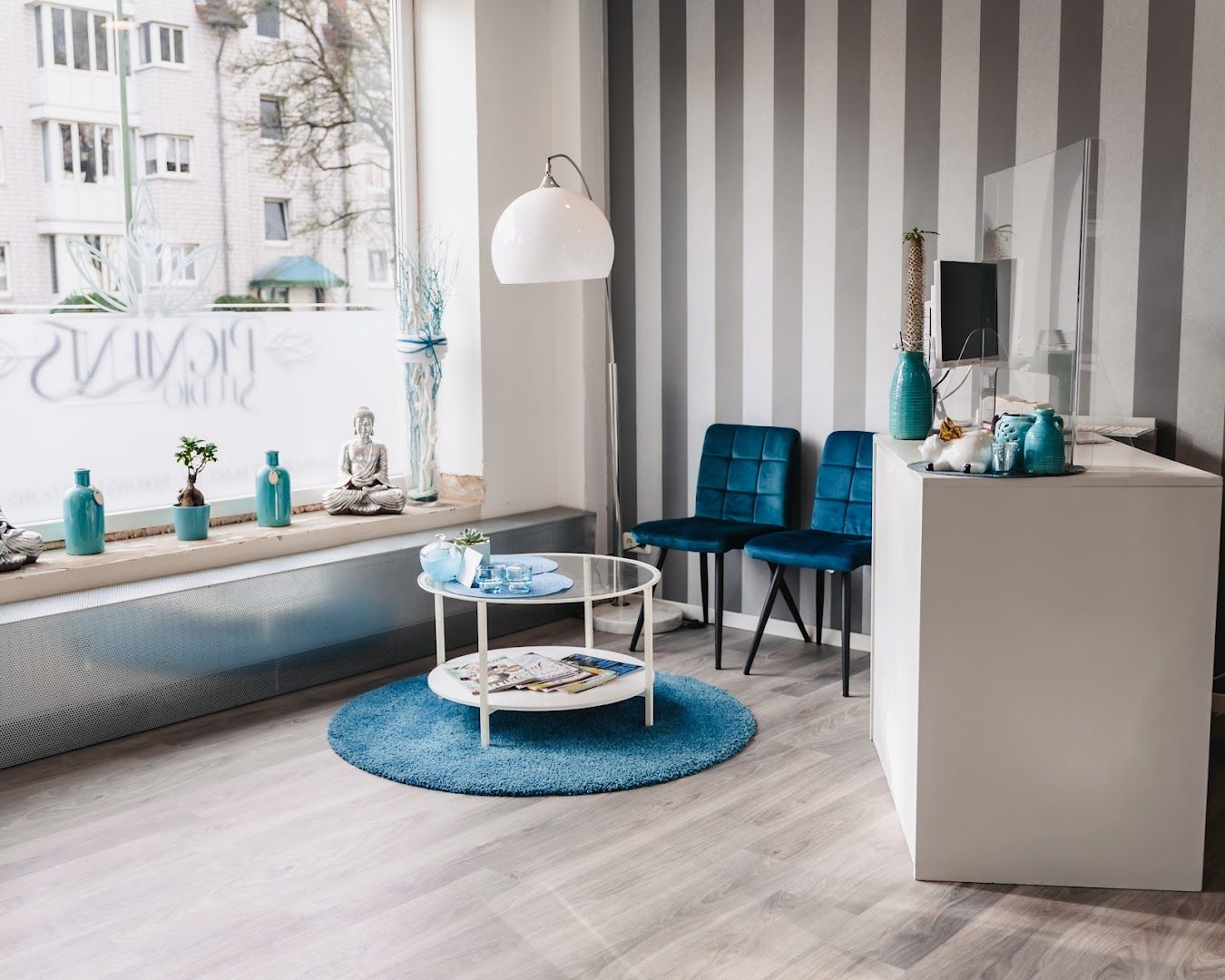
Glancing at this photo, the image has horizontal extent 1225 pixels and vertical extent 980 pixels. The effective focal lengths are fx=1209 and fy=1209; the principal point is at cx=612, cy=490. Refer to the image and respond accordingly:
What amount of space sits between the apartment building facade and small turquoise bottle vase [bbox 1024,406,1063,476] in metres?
3.00

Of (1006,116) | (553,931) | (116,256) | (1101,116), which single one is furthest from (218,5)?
(553,931)

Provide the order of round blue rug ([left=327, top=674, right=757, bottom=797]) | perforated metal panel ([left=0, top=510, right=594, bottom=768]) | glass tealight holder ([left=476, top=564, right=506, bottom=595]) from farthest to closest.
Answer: glass tealight holder ([left=476, top=564, right=506, bottom=595]), perforated metal panel ([left=0, top=510, right=594, bottom=768]), round blue rug ([left=327, top=674, right=757, bottom=797])

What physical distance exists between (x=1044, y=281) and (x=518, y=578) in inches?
66.6

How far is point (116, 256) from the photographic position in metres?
4.09

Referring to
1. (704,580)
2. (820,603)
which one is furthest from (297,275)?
(820,603)

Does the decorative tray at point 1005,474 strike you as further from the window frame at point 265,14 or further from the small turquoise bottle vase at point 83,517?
the window frame at point 265,14

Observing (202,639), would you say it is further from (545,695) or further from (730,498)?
(730,498)

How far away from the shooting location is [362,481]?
4.65 meters

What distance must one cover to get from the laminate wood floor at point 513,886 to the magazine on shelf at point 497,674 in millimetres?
465

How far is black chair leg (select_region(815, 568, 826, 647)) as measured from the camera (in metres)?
4.52

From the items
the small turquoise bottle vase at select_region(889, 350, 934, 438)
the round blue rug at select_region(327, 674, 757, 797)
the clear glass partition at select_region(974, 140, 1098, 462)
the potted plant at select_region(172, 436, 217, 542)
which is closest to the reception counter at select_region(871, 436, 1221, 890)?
the clear glass partition at select_region(974, 140, 1098, 462)

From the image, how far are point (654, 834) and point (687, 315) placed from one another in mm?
2490

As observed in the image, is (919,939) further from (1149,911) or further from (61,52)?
(61,52)

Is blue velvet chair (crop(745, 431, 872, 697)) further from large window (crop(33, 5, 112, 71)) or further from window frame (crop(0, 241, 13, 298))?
large window (crop(33, 5, 112, 71))
